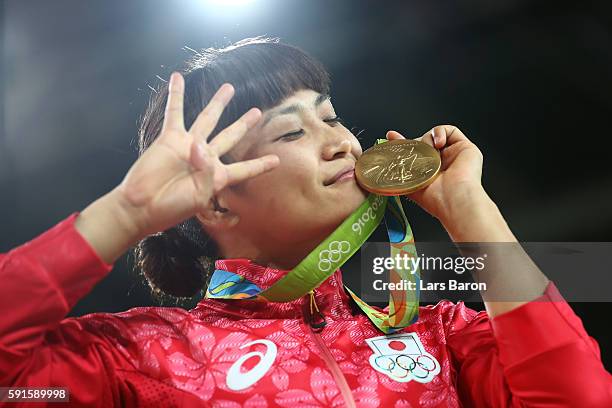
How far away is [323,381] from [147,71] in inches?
82.4

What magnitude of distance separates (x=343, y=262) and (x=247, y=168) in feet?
1.42

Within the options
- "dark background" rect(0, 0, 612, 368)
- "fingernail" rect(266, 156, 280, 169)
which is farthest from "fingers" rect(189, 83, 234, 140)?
"dark background" rect(0, 0, 612, 368)

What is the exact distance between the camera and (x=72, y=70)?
3094mm

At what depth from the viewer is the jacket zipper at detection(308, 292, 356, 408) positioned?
62.4 inches

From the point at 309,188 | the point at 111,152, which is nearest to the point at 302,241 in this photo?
the point at 309,188

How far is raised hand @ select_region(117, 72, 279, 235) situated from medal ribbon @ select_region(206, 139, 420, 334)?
1.19 feet

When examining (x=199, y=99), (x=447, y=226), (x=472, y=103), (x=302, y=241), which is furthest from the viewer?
(x=472, y=103)

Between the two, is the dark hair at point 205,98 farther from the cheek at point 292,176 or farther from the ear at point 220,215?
the cheek at point 292,176

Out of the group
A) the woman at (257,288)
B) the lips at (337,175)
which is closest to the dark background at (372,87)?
the woman at (257,288)

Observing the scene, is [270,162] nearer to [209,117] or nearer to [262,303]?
[209,117]

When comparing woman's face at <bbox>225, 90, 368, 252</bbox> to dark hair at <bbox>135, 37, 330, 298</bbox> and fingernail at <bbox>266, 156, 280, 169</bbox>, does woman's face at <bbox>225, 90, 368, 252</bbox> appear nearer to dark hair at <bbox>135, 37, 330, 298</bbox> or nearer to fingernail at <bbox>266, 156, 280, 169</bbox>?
dark hair at <bbox>135, 37, 330, 298</bbox>

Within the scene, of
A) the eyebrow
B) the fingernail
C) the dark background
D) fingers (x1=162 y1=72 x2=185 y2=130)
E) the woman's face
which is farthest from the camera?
the dark background

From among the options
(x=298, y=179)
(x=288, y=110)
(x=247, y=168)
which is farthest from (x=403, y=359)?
(x=288, y=110)

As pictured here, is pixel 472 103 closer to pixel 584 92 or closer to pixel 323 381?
pixel 584 92
